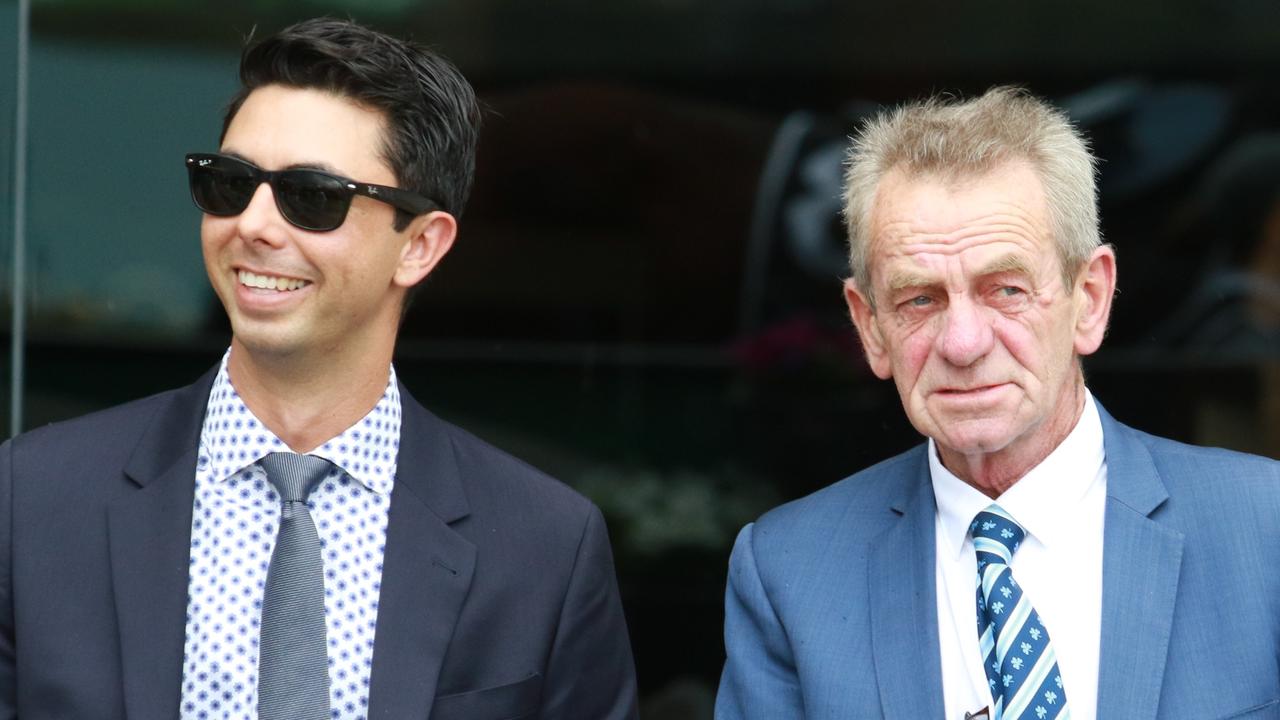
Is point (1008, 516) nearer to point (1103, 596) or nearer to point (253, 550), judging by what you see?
point (1103, 596)

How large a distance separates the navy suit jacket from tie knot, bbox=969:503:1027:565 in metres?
0.64

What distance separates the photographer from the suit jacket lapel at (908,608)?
2.45 m

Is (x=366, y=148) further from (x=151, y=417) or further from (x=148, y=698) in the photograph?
(x=148, y=698)

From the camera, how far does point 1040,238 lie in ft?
7.91

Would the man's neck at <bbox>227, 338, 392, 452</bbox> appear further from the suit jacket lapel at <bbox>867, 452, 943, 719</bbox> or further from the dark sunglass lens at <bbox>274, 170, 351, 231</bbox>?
the suit jacket lapel at <bbox>867, 452, 943, 719</bbox>

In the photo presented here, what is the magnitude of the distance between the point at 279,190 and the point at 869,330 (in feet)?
3.27

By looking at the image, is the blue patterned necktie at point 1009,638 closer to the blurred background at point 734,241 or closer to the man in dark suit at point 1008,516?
the man in dark suit at point 1008,516

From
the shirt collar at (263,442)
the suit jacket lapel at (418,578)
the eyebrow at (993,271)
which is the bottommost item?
the suit jacket lapel at (418,578)

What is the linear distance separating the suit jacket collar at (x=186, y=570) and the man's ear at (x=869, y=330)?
2.39ft

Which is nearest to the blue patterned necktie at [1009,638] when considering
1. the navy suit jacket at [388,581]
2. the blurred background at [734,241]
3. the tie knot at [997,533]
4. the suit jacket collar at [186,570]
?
the tie knot at [997,533]

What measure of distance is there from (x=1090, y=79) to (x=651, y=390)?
1849mm

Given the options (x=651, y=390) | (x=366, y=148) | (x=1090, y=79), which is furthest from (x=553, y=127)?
(x=366, y=148)

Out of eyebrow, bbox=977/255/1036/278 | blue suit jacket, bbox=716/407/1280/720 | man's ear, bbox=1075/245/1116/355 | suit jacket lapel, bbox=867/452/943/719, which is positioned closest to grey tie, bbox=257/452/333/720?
blue suit jacket, bbox=716/407/1280/720

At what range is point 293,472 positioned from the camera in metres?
2.46
